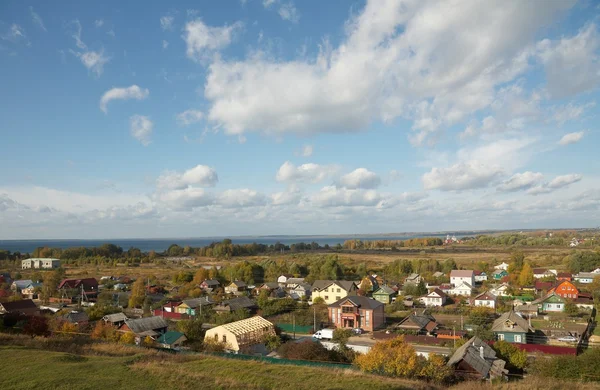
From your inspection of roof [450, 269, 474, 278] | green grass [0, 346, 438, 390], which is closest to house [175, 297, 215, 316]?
green grass [0, 346, 438, 390]

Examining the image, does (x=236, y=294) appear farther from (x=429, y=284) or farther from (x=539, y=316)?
(x=539, y=316)

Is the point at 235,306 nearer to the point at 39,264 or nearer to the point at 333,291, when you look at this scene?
the point at 333,291

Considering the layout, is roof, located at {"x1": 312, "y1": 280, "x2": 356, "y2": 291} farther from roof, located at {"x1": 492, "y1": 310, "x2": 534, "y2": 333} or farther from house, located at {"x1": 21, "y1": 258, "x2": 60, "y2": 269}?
house, located at {"x1": 21, "y1": 258, "x2": 60, "y2": 269}

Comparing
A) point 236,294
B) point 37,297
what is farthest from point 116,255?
point 236,294

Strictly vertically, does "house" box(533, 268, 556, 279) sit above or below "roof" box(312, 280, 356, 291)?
below

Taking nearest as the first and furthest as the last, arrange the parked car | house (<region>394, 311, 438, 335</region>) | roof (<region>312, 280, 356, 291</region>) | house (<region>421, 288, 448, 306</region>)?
1. the parked car
2. house (<region>394, 311, 438, 335</region>)
3. house (<region>421, 288, 448, 306</region>)
4. roof (<region>312, 280, 356, 291</region>)

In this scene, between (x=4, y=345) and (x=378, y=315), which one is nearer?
(x=4, y=345)

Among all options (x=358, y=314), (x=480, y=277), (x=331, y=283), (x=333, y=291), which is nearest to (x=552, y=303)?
(x=480, y=277)
